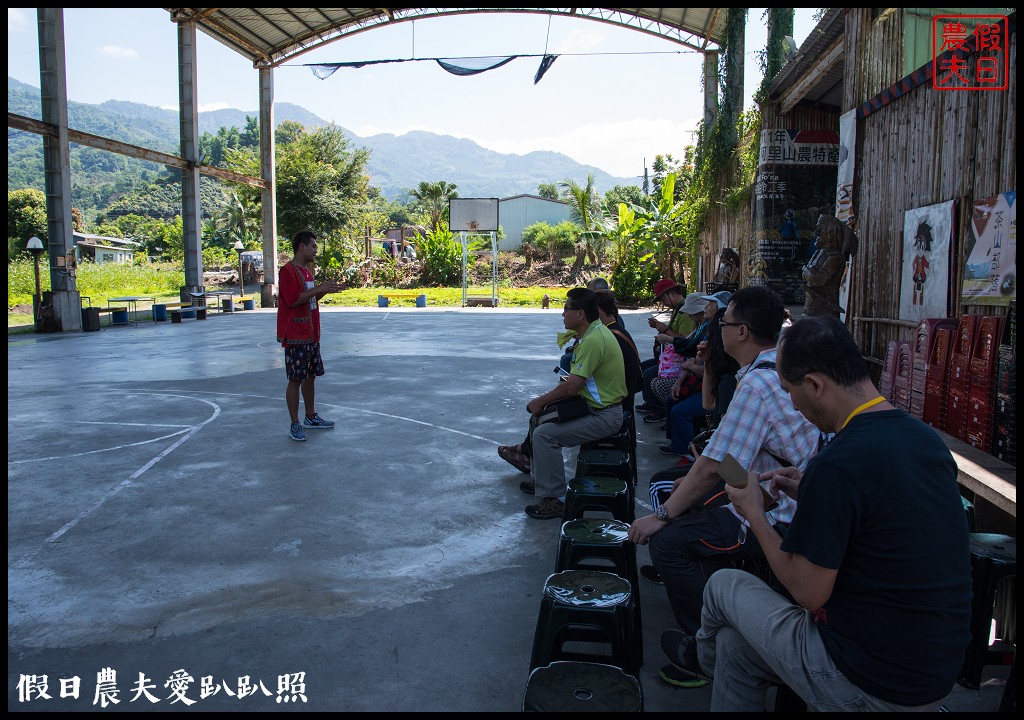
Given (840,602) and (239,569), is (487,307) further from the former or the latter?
(840,602)

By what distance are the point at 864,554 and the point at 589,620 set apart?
3.38 feet

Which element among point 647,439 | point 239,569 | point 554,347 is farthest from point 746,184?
point 239,569

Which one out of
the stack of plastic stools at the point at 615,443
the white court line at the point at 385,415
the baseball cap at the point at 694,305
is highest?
the baseball cap at the point at 694,305

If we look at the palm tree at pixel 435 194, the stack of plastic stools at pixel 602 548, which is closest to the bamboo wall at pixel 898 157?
the stack of plastic stools at pixel 602 548

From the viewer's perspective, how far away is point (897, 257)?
6.38 m

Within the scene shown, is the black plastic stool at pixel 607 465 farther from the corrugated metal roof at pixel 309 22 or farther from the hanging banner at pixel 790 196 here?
the corrugated metal roof at pixel 309 22

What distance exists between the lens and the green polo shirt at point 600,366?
4.67 metres

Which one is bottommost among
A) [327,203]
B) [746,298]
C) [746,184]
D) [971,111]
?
[746,298]

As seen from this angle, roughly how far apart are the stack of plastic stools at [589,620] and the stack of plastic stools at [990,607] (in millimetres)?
1205

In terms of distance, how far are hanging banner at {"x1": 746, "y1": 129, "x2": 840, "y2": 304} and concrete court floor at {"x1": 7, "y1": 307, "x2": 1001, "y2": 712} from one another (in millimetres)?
5497

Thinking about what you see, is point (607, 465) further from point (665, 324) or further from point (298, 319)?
point (298, 319)

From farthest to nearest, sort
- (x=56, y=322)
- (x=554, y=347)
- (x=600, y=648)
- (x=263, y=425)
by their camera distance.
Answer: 1. (x=56, y=322)
2. (x=554, y=347)
3. (x=263, y=425)
4. (x=600, y=648)

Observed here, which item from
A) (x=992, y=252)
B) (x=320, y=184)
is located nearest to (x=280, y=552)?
(x=992, y=252)

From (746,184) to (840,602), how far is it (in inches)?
535
